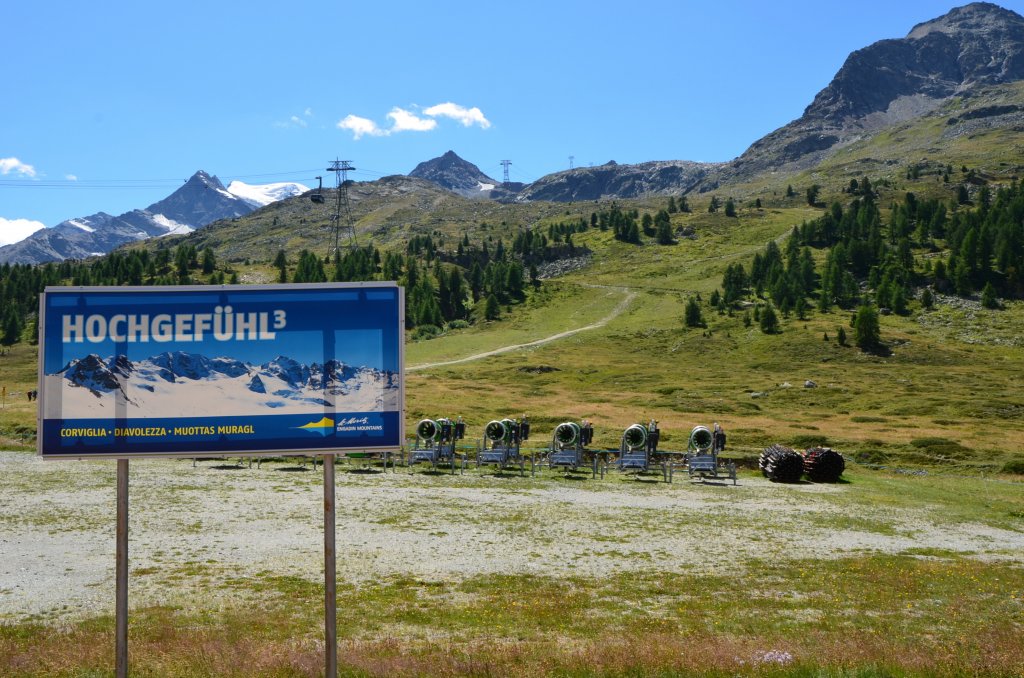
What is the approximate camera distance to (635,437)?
160ft

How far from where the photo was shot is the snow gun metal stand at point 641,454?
44781mm

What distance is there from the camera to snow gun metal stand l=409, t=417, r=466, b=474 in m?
45.6

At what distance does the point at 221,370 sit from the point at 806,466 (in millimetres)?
41961

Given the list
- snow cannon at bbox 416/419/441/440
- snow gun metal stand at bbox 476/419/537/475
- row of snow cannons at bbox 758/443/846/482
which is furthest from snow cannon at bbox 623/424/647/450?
snow cannon at bbox 416/419/441/440

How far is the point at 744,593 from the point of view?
18.2 m

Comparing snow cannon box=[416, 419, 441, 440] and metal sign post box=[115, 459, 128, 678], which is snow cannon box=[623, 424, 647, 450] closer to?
snow cannon box=[416, 419, 441, 440]

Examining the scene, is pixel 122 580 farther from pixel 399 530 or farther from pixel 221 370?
pixel 399 530

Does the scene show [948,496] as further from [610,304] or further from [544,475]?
[610,304]

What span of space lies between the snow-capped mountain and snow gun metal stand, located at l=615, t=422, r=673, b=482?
35.4 meters

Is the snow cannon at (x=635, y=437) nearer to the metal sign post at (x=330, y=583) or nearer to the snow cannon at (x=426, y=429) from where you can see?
the snow cannon at (x=426, y=429)

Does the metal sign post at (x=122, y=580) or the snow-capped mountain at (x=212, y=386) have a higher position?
the snow-capped mountain at (x=212, y=386)

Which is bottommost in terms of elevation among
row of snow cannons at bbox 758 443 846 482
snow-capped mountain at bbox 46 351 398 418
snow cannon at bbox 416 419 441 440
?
row of snow cannons at bbox 758 443 846 482

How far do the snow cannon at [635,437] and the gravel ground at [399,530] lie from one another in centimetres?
596

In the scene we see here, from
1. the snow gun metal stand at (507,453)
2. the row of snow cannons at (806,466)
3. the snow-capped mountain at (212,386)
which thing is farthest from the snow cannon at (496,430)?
the snow-capped mountain at (212,386)
